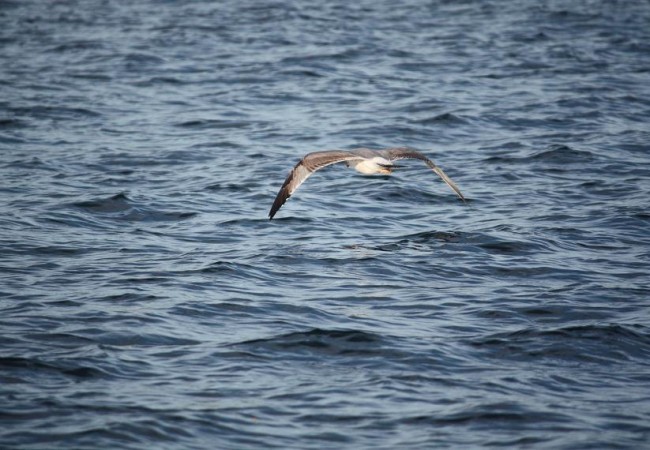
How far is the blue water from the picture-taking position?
7.93m

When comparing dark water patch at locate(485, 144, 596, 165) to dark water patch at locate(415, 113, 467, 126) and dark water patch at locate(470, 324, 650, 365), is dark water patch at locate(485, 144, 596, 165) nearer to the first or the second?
dark water patch at locate(415, 113, 467, 126)

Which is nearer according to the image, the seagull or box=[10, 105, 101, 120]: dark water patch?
the seagull

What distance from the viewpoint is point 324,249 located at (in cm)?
1219

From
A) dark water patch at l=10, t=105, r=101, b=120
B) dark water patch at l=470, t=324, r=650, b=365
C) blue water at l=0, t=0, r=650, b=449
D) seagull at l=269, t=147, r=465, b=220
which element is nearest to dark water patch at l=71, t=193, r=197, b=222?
blue water at l=0, t=0, r=650, b=449

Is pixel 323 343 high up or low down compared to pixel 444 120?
up

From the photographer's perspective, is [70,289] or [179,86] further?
[179,86]

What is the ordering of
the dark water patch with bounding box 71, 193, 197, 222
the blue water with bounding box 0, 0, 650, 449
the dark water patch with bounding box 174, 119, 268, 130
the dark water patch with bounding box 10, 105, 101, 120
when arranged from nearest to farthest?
the blue water with bounding box 0, 0, 650, 449, the dark water patch with bounding box 71, 193, 197, 222, the dark water patch with bounding box 174, 119, 268, 130, the dark water patch with bounding box 10, 105, 101, 120

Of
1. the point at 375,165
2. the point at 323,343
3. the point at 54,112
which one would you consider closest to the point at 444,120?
the point at 375,165

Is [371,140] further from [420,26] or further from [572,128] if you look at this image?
[420,26]

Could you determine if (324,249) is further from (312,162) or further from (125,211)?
(125,211)

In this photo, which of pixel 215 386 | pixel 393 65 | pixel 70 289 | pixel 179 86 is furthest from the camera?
pixel 393 65

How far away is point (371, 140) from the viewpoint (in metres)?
17.8

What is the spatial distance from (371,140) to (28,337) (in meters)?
9.58

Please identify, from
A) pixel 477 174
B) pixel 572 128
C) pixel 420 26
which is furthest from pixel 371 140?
pixel 420 26
